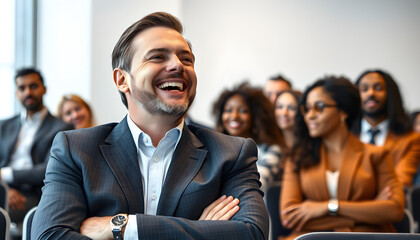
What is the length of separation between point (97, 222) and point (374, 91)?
3154mm

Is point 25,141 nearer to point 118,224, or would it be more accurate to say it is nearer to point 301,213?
point 301,213

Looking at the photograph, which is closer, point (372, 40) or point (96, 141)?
point (96, 141)

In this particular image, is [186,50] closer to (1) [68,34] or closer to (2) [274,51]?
(1) [68,34]

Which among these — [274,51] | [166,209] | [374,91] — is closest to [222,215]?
[166,209]

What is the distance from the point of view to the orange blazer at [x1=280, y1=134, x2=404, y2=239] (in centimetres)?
281

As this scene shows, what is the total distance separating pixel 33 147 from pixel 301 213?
7.72 feet

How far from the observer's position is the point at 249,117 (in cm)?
425

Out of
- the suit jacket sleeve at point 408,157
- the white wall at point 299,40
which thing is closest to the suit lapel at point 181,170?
the suit jacket sleeve at point 408,157

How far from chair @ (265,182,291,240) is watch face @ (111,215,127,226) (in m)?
1.54

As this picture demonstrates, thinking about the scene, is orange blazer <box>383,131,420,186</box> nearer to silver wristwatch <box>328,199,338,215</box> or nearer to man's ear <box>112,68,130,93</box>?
silver wristwatch <box>328,199,338,215</box>

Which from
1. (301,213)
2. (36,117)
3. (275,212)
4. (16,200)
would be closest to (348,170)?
(301,213)

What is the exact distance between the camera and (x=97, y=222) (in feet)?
5.59

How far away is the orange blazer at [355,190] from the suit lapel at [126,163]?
132cm

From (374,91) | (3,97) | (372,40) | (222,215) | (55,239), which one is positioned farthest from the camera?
(372,40)
